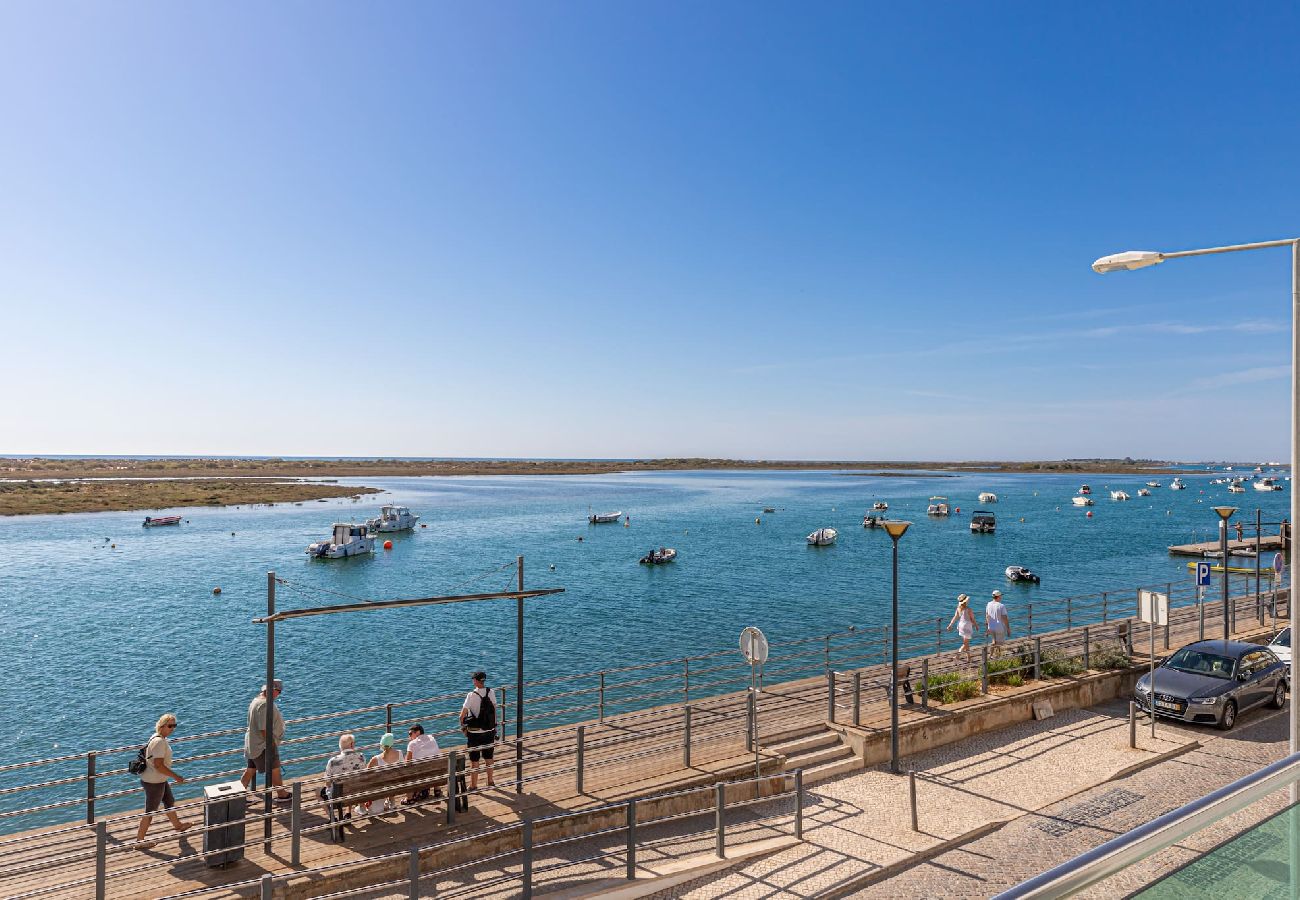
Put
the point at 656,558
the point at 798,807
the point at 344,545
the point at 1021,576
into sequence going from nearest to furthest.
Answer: the point at 798,807, the point at 1021,576, the point at 656,558, the point at 344,545

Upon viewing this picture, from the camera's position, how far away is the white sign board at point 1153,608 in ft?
48.8

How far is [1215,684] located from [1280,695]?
2636 mm

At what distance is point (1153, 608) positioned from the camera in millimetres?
14969

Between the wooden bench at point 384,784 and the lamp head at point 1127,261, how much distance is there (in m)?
10.4

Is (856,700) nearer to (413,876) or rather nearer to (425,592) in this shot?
(413,876)

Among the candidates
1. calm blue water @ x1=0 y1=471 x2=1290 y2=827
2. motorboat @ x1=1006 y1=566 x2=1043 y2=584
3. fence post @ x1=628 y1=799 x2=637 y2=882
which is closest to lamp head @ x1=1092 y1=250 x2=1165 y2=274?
fence post @ x1=628 y1=799 x2=637 y2=882

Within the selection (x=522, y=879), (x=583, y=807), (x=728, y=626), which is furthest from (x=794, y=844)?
(x=728, y=626)

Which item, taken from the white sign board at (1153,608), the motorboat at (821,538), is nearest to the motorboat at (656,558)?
the motorboat at (821,538)

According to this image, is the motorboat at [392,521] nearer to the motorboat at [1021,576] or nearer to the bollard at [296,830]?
the motorboat at [1021,576]

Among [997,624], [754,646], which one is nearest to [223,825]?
[754,646]

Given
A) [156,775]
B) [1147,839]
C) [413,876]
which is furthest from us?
[156,775]

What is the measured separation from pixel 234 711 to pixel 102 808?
7678 millimetres

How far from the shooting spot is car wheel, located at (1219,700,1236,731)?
610 inches

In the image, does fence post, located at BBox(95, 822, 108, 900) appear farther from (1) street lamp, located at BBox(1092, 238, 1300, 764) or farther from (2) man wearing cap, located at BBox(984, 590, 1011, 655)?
(2) man wearing cap, located at BBox(984, 590, 1011, 655)
